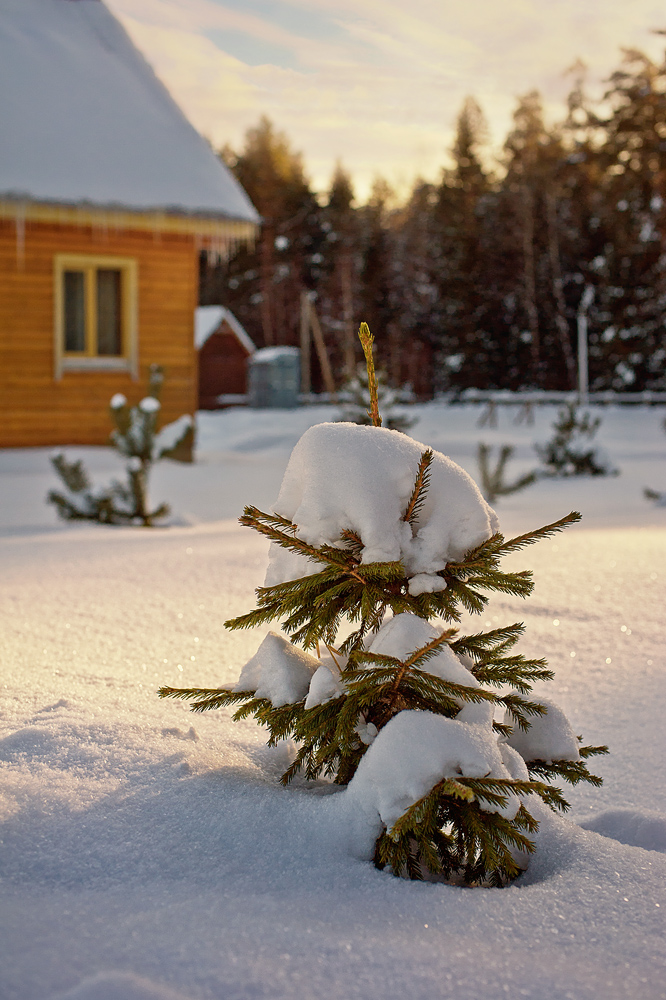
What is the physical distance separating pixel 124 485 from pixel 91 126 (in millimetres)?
5891

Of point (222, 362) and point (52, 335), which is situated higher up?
point (222, 362)

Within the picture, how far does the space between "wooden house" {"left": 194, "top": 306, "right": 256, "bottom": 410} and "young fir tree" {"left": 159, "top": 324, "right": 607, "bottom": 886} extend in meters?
27.1

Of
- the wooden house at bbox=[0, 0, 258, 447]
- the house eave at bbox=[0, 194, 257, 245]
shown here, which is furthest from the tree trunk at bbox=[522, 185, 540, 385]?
the house eave at bbox=[0, 194, 257, 245]

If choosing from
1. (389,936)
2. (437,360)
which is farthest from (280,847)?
(437,360)

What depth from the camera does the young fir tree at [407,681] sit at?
5.11 feet

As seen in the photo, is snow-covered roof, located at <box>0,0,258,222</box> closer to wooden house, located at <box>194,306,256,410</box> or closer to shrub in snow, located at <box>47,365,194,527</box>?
shrub in snow, located at <box>47,365,194,527</box>

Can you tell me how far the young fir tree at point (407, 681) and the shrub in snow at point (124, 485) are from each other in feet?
18.1

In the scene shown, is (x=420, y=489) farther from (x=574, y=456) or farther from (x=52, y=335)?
(x=574, y=456)

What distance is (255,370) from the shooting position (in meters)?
26.5

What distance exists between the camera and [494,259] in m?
33.1

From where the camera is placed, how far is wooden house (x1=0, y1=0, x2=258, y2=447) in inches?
397

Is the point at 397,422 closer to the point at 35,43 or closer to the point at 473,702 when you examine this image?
the point at 35,43

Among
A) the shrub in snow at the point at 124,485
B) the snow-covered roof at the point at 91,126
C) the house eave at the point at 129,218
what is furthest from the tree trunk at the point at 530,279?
the shrub in snow at the point at 124,485

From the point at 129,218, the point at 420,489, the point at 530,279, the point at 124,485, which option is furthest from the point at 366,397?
the point at 530,279
